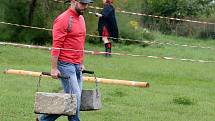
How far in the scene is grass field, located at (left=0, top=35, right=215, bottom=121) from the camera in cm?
980

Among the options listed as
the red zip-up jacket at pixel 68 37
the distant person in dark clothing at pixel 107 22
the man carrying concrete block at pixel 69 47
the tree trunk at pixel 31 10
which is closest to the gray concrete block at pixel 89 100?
the man carrying concrete block at pixel 69 47

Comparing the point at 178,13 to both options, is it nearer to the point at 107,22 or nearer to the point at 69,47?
the point at 107,22

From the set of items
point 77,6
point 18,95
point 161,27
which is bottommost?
point 161,27

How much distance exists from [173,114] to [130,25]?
15939 mm

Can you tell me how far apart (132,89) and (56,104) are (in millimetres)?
5130

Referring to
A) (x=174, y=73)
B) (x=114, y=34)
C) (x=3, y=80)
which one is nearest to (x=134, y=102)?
(x=3, y=80)

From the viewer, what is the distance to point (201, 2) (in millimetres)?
37031

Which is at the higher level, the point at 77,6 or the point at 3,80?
the point at 77,6

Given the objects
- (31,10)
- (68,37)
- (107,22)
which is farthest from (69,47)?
(31,10)

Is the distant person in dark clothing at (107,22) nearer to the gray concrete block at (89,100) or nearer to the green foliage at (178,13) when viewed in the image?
the gray concrete block at (89,100)

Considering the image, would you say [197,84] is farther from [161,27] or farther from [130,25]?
[161,27]

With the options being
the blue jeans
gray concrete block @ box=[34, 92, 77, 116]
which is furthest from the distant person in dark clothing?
gray concrete block @ box=[34, 92, 77, 116]

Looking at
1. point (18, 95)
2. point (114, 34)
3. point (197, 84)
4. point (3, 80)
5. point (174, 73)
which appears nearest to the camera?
point (18, 95)

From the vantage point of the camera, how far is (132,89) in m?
12.5
